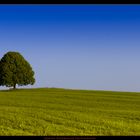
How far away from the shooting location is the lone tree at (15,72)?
111 feet

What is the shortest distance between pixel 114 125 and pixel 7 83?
69.8 feet

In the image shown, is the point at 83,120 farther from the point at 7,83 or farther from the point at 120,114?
the point at 7,83

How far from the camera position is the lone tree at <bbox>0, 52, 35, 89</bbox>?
33.7 meters

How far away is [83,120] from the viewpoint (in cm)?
1497

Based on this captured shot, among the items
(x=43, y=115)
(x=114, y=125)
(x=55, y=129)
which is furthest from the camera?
(x=43, y=115)

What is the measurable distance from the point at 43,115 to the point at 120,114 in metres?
3.94

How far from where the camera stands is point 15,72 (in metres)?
35.5
